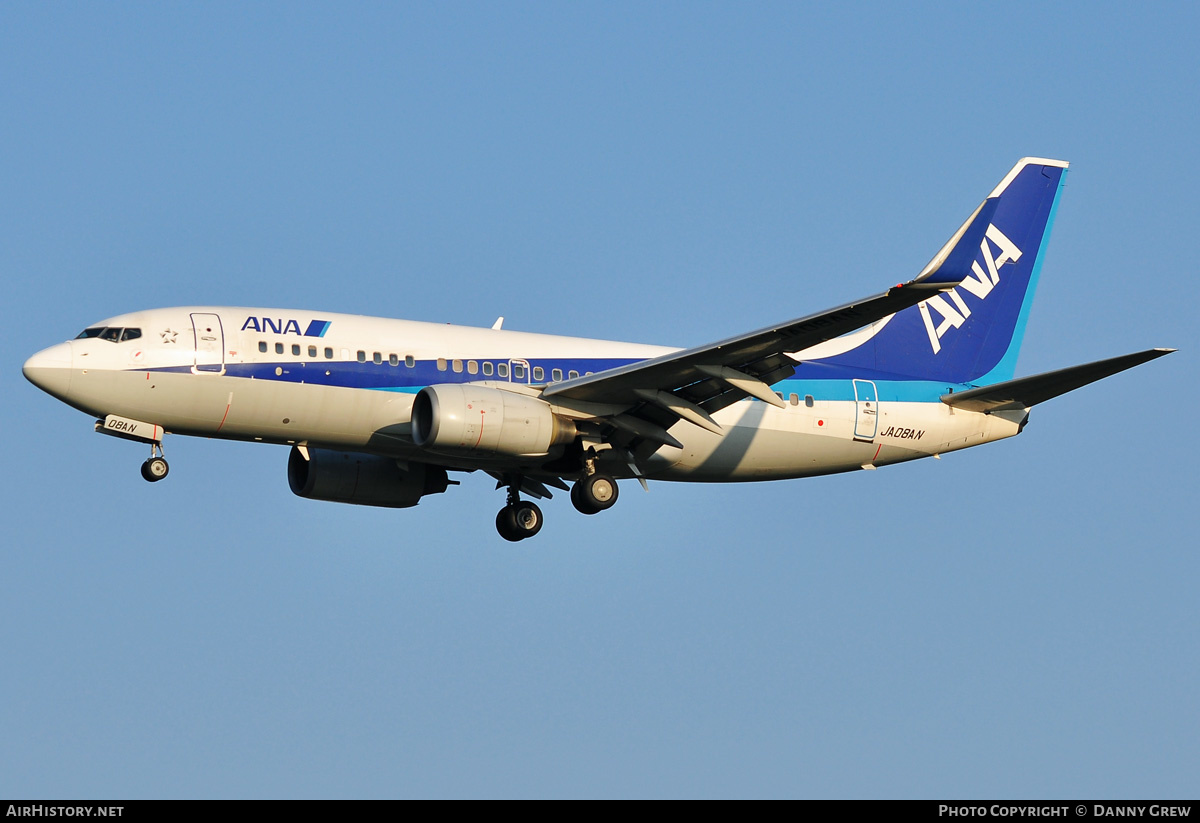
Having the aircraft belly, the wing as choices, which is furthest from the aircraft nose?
the aircraft belly

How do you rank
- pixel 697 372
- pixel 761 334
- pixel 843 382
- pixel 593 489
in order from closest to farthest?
1. pixel 761 334
2. pixel 697 372
3. pixel 593 489
4. pixel 843 382

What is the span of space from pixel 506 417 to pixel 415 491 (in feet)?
19.7

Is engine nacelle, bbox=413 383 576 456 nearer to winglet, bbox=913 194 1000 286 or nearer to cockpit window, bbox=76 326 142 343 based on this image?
cockpit window, bbox=76 326 142 343

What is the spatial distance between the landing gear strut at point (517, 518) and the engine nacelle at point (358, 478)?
6.14 ft

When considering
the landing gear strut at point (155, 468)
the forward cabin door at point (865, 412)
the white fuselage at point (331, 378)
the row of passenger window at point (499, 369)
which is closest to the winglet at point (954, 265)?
the forward cabin door at point (865, 412)

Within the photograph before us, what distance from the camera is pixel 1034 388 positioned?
3684 centimetres

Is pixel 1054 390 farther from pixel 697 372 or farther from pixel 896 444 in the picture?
pixel 697 372

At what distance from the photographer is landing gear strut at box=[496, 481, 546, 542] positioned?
3812cm

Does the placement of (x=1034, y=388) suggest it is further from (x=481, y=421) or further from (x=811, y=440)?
(x=481, y=421)

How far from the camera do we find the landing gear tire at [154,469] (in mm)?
33188

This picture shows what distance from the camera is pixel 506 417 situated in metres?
33.2

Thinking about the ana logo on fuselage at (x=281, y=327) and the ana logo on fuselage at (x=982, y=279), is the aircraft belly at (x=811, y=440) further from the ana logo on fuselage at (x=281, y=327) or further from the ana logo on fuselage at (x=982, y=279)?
the ana logo on fuselage at (x=281, y=327)

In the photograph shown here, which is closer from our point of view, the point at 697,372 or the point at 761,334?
the point at 761,334
